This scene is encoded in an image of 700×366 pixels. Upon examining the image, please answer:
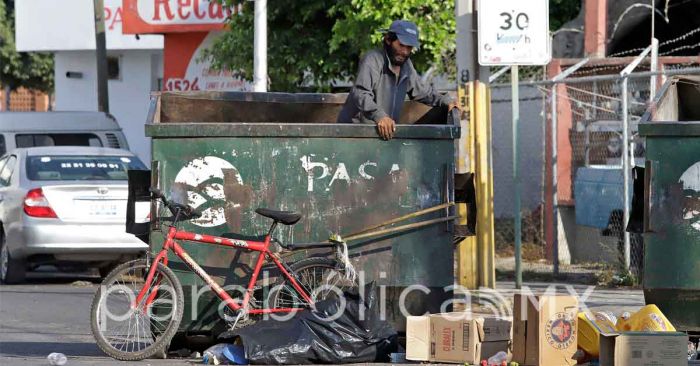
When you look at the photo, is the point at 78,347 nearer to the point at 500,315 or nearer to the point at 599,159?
the point at 500,315

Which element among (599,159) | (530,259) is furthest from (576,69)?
(530,259)

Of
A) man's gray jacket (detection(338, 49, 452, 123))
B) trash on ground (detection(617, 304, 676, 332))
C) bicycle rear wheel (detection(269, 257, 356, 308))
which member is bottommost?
trash on ground (detection(617, 304, 676, 332))

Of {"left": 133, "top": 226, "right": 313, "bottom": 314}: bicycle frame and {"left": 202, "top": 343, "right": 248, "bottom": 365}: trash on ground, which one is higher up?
{"left": 133, "top": 226, "right": 313, "bottom": 314}: bicycle frame

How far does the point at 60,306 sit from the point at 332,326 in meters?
5.04

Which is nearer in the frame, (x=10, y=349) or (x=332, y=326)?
(x=332, y=326)

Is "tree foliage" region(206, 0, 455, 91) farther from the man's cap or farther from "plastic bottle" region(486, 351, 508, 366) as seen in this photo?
"plastic bottle" region(486, 351, 508, 366)

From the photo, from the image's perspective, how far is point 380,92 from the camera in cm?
898

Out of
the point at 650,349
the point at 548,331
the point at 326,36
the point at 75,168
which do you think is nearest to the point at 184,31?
the point at 326,36

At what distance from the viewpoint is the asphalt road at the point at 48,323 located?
28.1ft

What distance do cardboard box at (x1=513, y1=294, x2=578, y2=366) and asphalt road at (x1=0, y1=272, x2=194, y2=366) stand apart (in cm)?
209

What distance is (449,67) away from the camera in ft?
60.6

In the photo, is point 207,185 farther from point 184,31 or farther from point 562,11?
point 184,31

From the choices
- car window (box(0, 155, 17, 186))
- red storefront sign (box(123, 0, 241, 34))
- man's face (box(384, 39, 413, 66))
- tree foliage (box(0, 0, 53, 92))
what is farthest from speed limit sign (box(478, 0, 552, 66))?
tree foliage (box(0, 0, 53, 92))

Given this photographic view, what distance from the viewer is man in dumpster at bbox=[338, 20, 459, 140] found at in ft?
28.7
